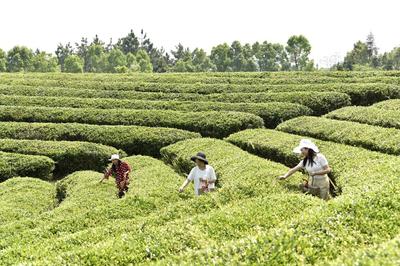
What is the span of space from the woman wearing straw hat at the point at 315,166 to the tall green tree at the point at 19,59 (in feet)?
288

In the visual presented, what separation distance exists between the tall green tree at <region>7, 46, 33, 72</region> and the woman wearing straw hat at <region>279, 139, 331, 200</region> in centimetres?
8774

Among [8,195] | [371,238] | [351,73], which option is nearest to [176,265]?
[371,238]

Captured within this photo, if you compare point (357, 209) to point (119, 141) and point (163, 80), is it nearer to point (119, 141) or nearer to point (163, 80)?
point (119, 141)

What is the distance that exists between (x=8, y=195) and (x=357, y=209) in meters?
13.4

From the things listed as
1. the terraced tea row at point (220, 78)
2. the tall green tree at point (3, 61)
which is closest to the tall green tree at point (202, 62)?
the tall green tree at point (3, 61)

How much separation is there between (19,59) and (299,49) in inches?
2172

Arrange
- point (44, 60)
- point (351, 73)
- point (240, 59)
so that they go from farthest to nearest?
point (240, 59), point (44, 60), point (351, 73)

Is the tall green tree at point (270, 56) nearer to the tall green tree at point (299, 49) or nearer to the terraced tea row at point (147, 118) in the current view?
the tall green tree at point (299, 49)

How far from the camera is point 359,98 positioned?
28594 mm

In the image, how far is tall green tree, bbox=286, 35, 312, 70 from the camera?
8962cm

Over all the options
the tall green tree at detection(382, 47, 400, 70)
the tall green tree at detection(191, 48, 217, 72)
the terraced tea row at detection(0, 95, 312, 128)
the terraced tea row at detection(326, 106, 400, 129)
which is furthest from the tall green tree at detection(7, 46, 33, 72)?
the terraced tea row at detection(326, 106, 400, 129)

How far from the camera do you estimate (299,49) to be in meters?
91.3

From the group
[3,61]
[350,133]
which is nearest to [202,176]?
[350,133]

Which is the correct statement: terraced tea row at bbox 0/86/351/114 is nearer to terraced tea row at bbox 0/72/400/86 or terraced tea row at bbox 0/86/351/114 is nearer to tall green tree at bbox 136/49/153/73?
terraced tea row at bbox 0/72/400/86
